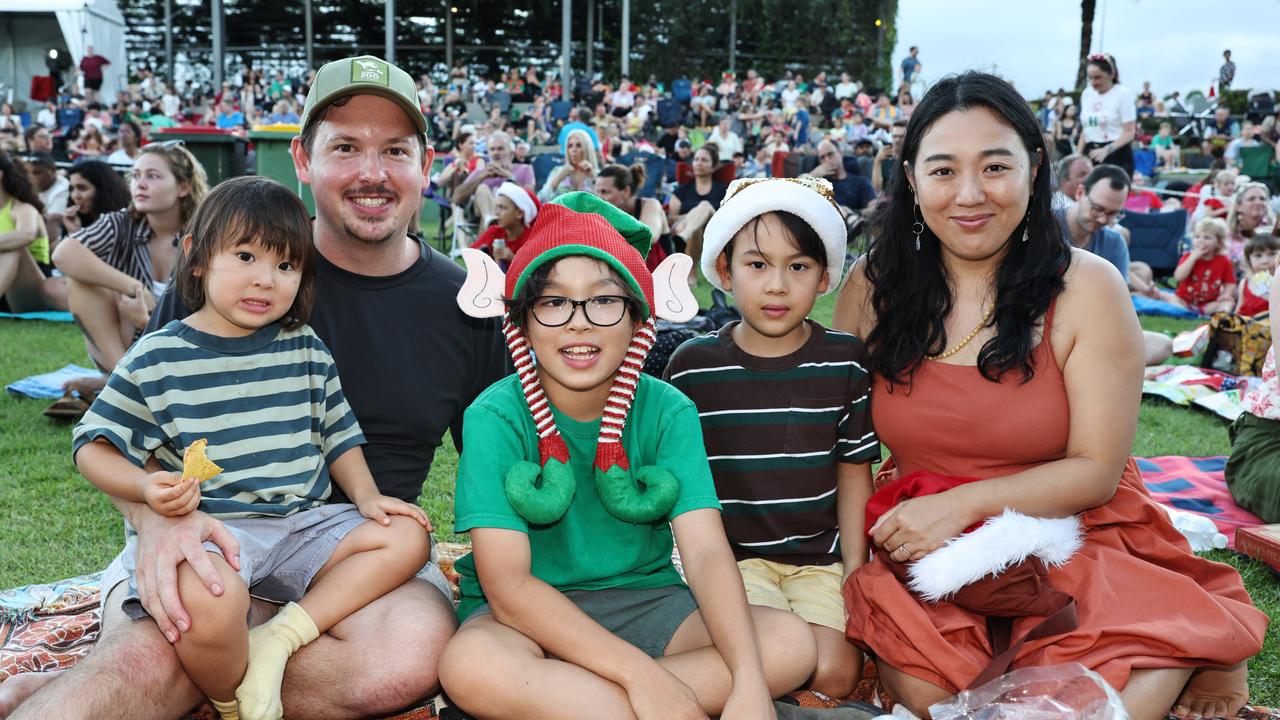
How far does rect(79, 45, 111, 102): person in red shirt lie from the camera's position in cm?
2306

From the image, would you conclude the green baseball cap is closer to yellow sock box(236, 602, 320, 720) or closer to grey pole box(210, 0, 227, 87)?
yellow sock box(236, 602, 320, 720)

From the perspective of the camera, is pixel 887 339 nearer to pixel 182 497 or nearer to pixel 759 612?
pixel 759 612

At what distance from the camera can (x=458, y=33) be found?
3122cm

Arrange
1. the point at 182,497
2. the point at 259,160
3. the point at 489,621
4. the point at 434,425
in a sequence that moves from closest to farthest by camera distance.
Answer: the point at 182,497
the point at 489,621
the point at 434,425
the point at 259,160

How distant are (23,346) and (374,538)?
20.7ft

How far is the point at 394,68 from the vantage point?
3.06 m

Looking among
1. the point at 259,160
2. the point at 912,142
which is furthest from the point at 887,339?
the point at 259,160

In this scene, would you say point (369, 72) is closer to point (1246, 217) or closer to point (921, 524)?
point (921, 524)

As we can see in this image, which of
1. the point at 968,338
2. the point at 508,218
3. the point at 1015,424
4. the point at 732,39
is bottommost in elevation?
the point at 1015,424

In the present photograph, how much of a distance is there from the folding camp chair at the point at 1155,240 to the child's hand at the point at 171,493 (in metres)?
11.7

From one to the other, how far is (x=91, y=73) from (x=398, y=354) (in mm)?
24354

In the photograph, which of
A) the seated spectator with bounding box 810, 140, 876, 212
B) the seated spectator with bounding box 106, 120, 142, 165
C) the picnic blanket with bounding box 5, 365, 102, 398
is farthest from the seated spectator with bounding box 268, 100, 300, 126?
the picnic blanket with bounding box 5, 365, 102, 398

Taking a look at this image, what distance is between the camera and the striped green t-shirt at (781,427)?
9.43 feet

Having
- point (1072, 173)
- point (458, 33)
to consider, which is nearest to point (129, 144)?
point (1072, 173)
